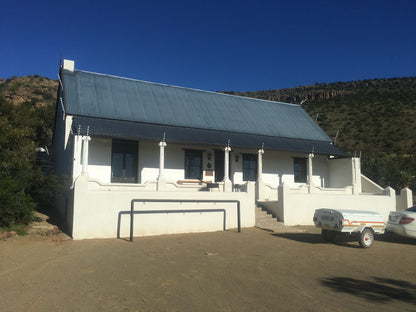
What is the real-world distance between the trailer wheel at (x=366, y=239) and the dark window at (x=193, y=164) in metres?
9.78

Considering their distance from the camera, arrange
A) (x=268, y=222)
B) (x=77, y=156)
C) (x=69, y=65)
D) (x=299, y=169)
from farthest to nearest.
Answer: (x=299, y=169) → (x=69, y=65) → (x=77, y=156) → (x=268, y=222)

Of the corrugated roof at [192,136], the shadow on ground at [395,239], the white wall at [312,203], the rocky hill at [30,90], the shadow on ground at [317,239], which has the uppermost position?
the rocky hill at [30,90]

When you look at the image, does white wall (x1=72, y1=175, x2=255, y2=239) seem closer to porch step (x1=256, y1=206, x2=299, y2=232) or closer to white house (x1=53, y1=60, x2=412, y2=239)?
white house (x1=53, y1=60, x2=412, y2=239)

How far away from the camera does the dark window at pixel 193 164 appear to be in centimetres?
1920

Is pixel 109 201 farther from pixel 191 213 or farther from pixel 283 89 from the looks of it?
pixel 283 89

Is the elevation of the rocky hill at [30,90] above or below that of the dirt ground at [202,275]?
above

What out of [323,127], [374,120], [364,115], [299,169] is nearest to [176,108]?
[299,169]

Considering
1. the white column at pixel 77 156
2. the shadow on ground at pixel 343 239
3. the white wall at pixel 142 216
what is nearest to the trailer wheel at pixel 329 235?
the shadow on ground at pixel 343 239

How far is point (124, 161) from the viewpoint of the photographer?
57.9 ft

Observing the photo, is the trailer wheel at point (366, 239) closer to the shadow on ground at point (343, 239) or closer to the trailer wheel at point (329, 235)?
the shadow on ground at point (343, 239)

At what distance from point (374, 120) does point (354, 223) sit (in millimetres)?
40134

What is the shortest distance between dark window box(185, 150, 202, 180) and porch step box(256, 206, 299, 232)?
4.28 metres

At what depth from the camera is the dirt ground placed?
19.0 feet

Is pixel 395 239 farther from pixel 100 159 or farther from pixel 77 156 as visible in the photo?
pixel 77 156
